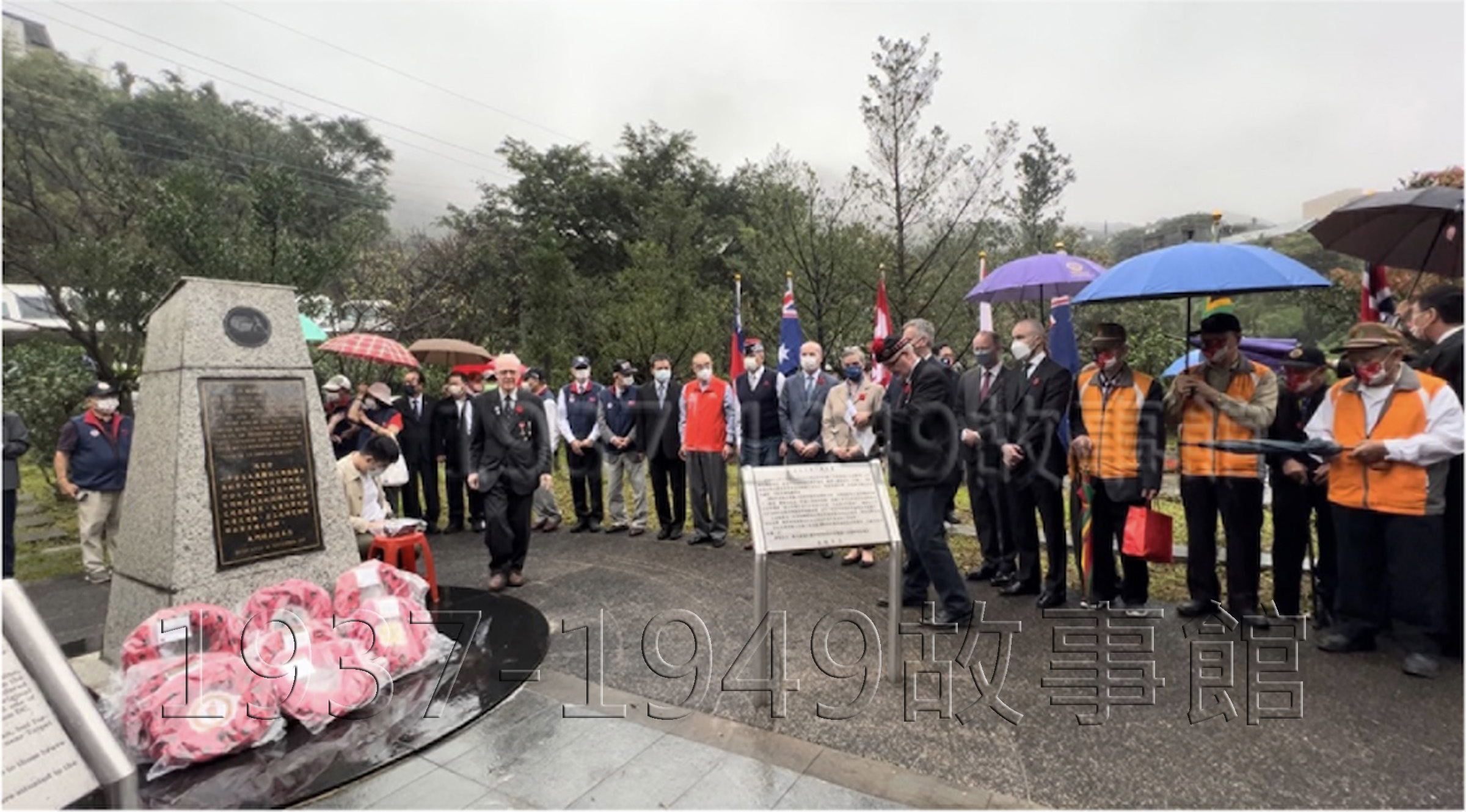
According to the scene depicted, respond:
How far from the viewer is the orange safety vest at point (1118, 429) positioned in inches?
185

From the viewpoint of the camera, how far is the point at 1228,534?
456 cm

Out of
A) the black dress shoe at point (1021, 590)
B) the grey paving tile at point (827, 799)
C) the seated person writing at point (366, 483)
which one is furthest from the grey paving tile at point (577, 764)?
the black dress shoe at point (1021, 590)

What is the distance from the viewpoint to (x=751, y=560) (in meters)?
6.45

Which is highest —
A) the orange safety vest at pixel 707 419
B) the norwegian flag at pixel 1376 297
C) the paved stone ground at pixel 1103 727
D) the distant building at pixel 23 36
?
the distant building at pixel 23 36

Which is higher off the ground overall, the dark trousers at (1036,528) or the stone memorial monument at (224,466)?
the stone memorial monument at (224,466)

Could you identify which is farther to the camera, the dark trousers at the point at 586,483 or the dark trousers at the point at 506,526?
the dark trousers at the point at 586,483

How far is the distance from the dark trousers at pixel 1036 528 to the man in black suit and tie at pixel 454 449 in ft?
19.0

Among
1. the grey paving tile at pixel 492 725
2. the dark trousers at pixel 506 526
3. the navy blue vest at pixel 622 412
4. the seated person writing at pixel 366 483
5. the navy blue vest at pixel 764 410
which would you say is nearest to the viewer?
the grey paving tile at pixel 492 725

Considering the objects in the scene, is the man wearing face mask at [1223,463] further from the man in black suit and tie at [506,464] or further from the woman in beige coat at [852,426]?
the man in black suit and tie at [506,464]

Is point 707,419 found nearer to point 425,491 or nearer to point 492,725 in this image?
point 425,491

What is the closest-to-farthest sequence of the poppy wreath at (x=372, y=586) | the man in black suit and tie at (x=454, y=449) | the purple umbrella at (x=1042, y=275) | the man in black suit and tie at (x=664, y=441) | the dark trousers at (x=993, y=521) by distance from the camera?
1. the poppy wreath at (x=372, y=586)
2. the dark trousers at (x=993, y=521)
3. the purple umbrella at (x=1042, y=275)
4. the man in black suit and tie at (x=664, y=441)
5. the man in black suit and tie at (x=454, y=449)

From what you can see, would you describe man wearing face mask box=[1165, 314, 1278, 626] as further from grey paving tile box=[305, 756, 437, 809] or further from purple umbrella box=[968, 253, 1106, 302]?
grey paving tile box=[305, 756, 437, 809]

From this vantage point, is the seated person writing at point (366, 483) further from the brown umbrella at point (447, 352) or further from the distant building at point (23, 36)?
the distant building at point (23, 36)

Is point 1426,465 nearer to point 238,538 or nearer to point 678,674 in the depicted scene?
point 678,674
